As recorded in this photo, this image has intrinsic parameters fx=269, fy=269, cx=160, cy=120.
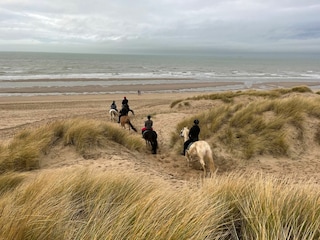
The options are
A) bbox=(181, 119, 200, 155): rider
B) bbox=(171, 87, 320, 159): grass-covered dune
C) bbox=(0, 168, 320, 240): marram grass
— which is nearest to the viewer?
bbox=(0, 168, 320, 240): marram grass

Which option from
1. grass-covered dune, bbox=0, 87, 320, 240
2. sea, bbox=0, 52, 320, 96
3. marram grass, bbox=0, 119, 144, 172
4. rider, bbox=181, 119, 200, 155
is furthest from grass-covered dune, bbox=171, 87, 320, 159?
sea, bbox=0, 52, 320, 96

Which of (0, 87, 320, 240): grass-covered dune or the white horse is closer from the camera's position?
(0, 87, 320, 240): grass-covered dune

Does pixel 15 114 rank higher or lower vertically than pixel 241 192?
lower

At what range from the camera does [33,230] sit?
90.4 inches

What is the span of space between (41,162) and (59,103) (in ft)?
64.0

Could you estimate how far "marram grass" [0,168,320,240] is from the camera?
229 cm

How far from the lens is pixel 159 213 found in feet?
8.40

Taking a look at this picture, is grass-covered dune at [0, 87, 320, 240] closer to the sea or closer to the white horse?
the white horse

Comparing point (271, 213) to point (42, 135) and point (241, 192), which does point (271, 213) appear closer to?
point (241, 192)

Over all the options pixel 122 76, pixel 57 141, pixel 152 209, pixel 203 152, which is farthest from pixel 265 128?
pixel 122 76

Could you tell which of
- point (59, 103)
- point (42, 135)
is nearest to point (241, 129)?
point (42, 135)

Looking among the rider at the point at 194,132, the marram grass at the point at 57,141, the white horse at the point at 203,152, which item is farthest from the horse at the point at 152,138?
the white horse at the point at 203,152

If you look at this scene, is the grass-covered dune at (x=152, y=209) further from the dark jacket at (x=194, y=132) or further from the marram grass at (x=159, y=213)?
the dark jacket at (x=194, y=132)

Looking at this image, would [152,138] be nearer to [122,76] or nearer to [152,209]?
[152,209]
